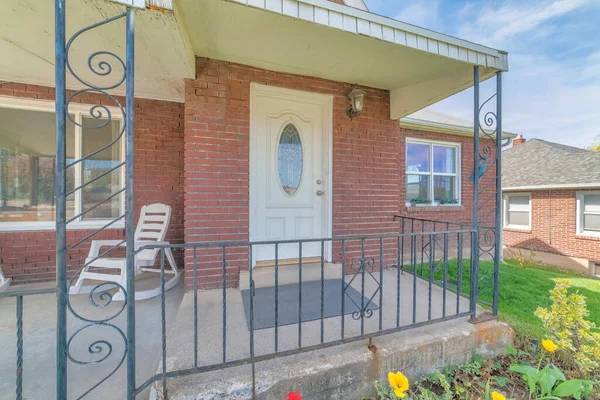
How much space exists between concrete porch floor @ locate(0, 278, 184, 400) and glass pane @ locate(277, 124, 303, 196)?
1840 mm

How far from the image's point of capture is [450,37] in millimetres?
2125

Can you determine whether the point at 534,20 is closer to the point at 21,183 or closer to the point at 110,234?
the point at 110,234

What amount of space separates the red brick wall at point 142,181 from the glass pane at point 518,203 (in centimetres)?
1262

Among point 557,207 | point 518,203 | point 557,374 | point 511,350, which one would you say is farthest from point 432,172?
point 518,203

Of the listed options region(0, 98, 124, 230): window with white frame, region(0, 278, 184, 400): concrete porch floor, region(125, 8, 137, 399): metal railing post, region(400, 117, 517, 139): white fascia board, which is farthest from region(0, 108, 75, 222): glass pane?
region(400, 117, 517, 139): white fascia board

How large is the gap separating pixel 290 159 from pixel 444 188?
4.18 m

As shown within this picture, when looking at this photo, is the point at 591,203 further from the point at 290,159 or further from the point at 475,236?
the point at 290,159

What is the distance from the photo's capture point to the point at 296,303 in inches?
96.0

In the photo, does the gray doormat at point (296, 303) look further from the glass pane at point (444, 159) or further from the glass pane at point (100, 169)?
the glass pane at point (444, 159)

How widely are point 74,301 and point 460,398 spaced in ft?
12.2

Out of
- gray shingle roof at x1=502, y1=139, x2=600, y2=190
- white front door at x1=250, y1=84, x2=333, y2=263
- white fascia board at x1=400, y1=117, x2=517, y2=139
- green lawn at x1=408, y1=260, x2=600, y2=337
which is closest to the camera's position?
green lawn at x1=408, y1=260, x2=600, y2=337

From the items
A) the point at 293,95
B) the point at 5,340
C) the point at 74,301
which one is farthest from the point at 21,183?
the point at 293,95

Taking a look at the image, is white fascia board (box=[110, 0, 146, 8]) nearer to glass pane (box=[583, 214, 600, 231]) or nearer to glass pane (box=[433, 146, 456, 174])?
glass pane (box=[433, 146, 456, 174])

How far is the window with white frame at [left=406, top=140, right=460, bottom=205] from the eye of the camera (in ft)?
17.5
